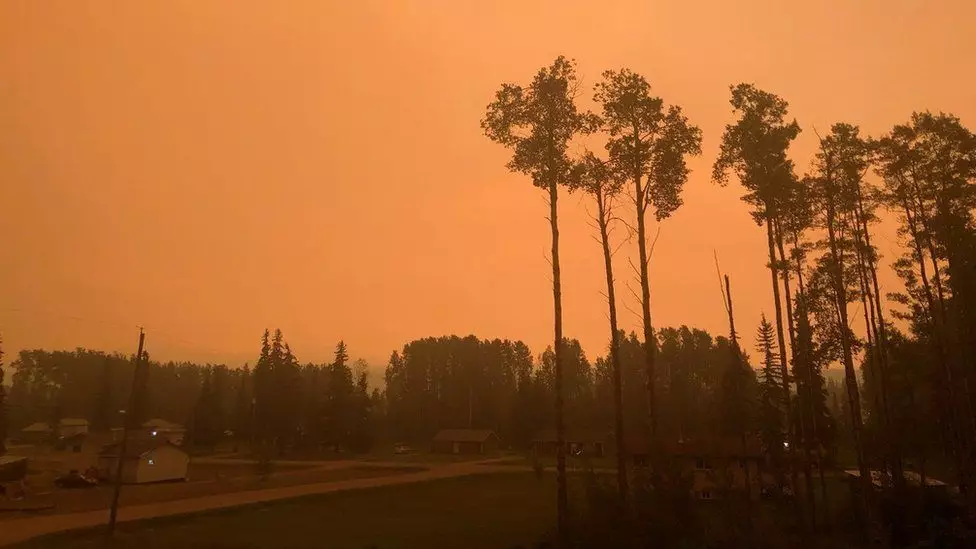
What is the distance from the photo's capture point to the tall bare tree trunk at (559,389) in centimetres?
1823

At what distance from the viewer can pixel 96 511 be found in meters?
35.5

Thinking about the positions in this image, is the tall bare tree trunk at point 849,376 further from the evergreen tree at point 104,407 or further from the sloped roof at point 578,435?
the evergreen tree at point 104,407

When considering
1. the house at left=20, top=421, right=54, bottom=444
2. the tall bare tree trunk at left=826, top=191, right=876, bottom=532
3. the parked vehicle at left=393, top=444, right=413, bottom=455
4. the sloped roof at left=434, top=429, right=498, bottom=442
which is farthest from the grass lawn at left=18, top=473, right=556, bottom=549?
the house at left=20, top=421, right=54, bottom=444

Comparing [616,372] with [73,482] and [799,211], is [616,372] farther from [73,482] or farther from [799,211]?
[73,482]

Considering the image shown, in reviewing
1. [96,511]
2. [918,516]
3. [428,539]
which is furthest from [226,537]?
[918,516]

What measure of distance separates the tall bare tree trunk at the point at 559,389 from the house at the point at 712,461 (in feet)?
8.93

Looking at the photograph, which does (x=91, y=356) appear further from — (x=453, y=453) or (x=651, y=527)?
(x=651, y=527)

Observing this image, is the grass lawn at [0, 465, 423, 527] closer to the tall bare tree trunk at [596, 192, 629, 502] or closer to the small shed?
the small shed

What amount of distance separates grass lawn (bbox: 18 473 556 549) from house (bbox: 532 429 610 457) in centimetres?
4300

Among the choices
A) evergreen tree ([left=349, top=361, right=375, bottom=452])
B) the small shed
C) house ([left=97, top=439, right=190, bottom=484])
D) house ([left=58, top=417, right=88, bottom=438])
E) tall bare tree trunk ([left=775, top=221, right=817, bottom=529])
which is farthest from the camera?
house ([left=58, top=417, right=88, bottom=438])

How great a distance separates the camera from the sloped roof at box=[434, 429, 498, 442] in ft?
315

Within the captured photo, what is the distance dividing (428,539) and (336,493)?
2116cm

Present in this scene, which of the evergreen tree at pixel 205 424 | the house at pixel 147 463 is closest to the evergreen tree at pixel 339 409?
the evergreen tree at pixel 205 424

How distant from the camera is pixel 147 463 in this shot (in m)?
55.2
